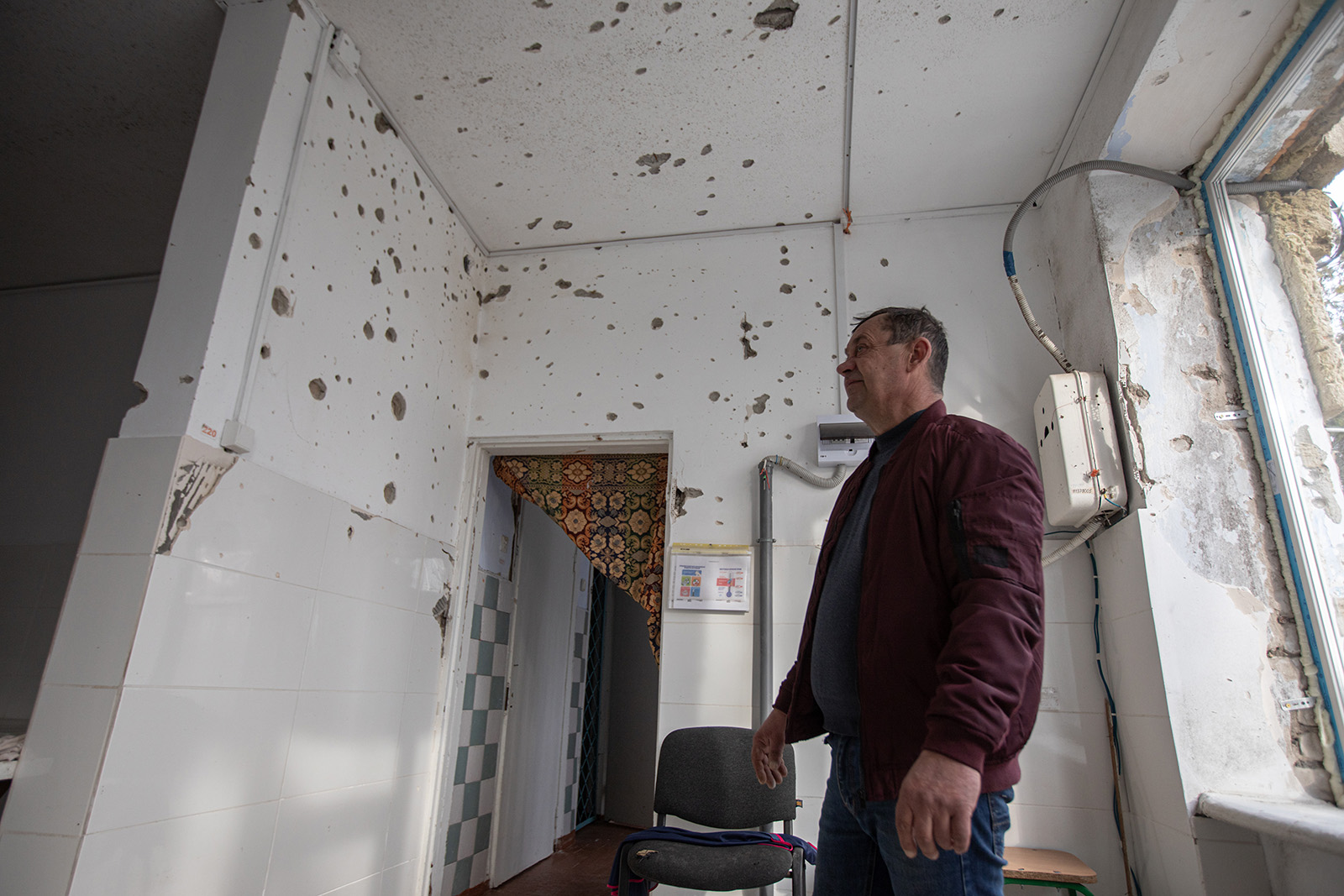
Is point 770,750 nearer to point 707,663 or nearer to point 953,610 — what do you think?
point 953,610

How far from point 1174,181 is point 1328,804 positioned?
1.76m

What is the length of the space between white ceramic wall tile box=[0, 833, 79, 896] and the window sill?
2.39m

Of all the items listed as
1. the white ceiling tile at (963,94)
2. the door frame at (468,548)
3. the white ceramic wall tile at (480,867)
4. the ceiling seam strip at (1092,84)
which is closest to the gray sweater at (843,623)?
the door frame at (468,548)

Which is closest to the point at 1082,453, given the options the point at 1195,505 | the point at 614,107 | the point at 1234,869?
the point at 1195,505

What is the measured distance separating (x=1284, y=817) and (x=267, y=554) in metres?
2.42

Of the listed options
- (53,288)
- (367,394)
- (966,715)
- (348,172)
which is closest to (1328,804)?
(966,715)

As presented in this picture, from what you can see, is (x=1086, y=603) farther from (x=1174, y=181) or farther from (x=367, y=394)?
(x=367, y=394)

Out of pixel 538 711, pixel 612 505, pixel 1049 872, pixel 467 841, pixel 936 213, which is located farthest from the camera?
pixel 538 711

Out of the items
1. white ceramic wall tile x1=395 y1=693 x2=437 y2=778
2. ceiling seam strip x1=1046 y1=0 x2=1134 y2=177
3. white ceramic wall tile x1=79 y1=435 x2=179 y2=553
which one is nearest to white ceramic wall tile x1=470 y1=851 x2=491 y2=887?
white ceramic wall tile x1=395 y1=693 x2=437 y2=778

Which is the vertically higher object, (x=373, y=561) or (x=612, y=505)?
(x=612, y=505)

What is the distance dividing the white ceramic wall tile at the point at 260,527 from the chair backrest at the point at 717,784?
1216mm

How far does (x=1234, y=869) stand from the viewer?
1753 millimetres

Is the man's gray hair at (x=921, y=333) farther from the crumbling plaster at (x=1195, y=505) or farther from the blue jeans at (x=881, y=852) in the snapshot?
the crumbling plaster at (x=1195, y=505)

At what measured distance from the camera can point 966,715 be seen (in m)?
0.90
